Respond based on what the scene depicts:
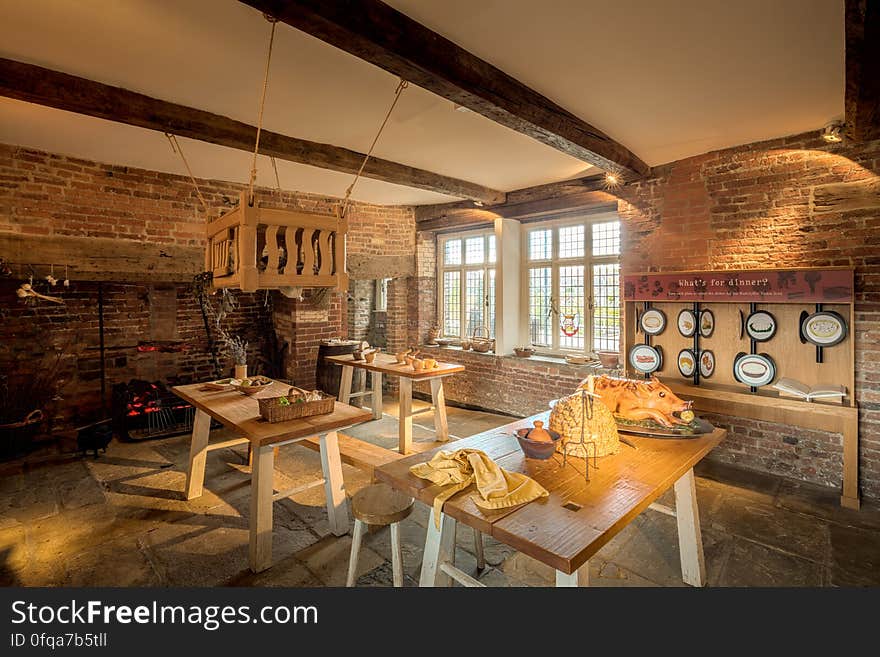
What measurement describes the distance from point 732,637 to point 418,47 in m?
2.81

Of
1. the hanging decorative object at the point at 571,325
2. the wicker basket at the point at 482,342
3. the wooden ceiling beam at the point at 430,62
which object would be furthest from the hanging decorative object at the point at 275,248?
the wicker basket at the point at 482,342

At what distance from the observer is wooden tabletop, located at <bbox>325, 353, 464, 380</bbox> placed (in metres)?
4.91

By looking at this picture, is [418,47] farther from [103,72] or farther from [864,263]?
[864,263]

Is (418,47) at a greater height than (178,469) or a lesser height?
greater

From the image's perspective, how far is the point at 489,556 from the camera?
2.87 meters

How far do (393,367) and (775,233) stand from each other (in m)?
3.94

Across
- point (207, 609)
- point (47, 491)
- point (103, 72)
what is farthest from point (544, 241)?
point (47, 491)

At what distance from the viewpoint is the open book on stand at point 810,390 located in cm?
357

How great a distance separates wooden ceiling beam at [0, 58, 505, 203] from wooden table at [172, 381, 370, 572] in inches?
81.1

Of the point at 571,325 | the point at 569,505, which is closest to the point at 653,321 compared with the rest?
the point at 571,325

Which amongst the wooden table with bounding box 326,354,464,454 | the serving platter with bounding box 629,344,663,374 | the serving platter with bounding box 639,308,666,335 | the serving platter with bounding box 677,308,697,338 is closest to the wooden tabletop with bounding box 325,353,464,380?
the wooden table with bounding box 326,354,464,454

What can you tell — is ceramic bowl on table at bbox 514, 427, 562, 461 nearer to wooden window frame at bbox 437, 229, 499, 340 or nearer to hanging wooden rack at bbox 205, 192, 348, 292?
hanging wooden rack at bbox 205, 192, 348, 292

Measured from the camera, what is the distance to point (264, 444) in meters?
2.78

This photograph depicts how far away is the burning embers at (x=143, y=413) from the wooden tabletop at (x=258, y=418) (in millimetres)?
1704
